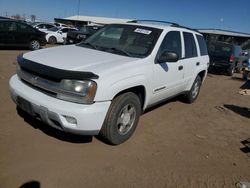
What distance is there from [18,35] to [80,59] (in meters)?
11.6

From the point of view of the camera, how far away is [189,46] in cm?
635

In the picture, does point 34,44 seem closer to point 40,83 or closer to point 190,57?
point 190,57

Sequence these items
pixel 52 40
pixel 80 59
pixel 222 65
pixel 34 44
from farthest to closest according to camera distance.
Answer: pixel 52 40
pixel 34 44
pixel 222 65
pixel 80 59

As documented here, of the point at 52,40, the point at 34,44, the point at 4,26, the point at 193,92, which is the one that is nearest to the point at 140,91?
the point at 193,92

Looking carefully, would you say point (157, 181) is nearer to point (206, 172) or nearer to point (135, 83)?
point (206, 172)

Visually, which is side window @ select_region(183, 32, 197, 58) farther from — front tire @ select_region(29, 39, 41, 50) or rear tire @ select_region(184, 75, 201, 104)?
front tire @ select_region(29, 39, 41, 50)

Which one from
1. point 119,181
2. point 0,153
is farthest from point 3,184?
point 119,181

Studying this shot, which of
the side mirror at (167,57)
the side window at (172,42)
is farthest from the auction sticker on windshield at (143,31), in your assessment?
the side mirror at (167,57)

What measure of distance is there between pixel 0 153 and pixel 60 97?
111cm

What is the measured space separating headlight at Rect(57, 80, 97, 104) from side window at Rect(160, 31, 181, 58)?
183cm

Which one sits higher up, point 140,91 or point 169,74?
point 169,74

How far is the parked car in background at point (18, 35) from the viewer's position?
1384 centimetres

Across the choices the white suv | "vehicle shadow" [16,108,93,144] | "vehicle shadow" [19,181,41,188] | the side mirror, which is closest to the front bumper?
the white suv

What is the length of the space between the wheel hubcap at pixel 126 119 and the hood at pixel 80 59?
0.71 meters
